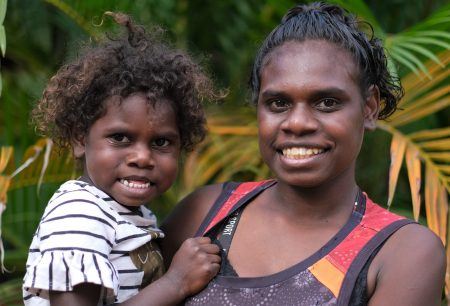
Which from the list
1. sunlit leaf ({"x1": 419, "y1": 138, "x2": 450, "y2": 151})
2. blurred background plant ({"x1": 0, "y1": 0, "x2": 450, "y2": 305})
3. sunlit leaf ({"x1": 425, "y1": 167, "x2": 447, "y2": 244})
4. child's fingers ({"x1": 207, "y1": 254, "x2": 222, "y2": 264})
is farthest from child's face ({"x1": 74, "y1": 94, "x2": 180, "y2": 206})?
sunlit leaf ({"x1": 419, "y1": 138, "x2": 450, "y2": 151})

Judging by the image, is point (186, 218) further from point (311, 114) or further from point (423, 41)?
point (423, 41)

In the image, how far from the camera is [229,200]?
2.49 meters

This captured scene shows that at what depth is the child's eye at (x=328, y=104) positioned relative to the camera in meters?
2.22

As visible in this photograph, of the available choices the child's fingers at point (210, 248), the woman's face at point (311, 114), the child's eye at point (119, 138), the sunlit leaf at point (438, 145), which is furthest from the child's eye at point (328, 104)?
the sunlit leaf at point (438, 145)

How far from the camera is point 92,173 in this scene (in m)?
2.54

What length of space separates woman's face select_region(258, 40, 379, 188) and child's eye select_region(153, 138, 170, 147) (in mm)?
393

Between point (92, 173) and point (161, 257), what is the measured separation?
325 mm

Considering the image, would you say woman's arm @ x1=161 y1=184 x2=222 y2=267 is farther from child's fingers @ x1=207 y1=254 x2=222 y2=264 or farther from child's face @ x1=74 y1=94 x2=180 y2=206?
child's fingers @ x1=207 y1=254 x2=222 y2=264

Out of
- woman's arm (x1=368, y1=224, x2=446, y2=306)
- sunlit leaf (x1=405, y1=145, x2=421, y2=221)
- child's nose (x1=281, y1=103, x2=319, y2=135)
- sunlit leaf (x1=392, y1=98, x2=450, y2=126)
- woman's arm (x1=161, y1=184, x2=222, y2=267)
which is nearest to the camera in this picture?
woman's arm (x1=368, y1=224, x2=446, y2=306)

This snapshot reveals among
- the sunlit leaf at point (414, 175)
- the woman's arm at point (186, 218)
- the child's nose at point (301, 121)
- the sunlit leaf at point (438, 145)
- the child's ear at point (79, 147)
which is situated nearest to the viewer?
the child's nose at point (301, 121)

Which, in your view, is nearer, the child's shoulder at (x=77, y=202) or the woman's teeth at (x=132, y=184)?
the child's shoulder at (x=77, y=202)

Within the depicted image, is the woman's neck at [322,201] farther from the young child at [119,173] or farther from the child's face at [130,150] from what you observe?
the child's face at [130,150]

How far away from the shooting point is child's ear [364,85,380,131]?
235 centimetres

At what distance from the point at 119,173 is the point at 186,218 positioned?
0.25 m
